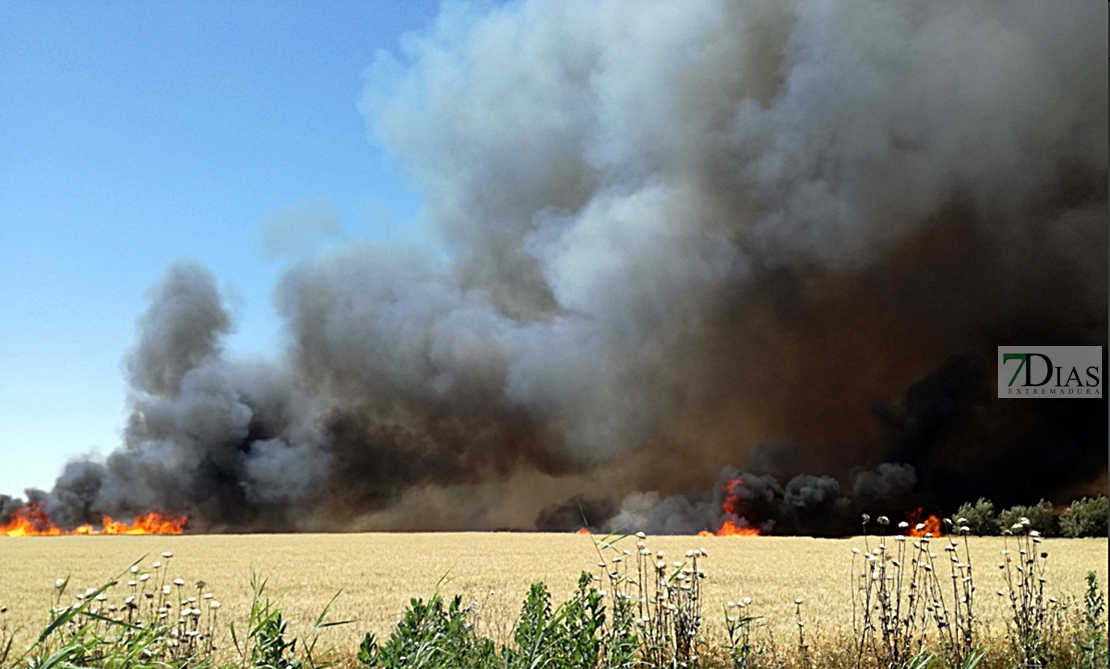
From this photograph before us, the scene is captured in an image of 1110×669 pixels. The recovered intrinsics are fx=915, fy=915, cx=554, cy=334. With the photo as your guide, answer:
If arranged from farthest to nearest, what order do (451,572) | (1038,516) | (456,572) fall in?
(1038,516)
(451,572)
(456,572)

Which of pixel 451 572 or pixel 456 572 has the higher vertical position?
pixel 456 572

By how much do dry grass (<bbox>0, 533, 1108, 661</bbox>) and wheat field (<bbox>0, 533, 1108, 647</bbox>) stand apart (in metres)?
0.04

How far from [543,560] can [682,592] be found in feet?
70.0

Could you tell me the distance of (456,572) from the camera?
23875 millimetres

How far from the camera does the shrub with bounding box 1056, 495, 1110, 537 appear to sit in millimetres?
41750

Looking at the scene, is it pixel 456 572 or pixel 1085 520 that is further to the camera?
pixel 1085 520

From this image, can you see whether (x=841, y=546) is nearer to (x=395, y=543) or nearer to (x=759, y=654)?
(x=395, y=543)

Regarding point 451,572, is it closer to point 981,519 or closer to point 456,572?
point 456,572

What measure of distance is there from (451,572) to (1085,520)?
105 feet

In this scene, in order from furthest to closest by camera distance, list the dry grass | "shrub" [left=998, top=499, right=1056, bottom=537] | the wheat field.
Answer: "shrub" [left=998, top=499, right=1056, bottom=537], the dry grass, the wheat field

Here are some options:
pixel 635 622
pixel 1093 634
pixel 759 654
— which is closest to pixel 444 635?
pixel 635 622

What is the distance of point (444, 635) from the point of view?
6074 millimetres

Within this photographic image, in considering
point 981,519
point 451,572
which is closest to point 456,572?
point 451,572

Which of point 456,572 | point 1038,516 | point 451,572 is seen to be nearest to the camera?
point 456,572
